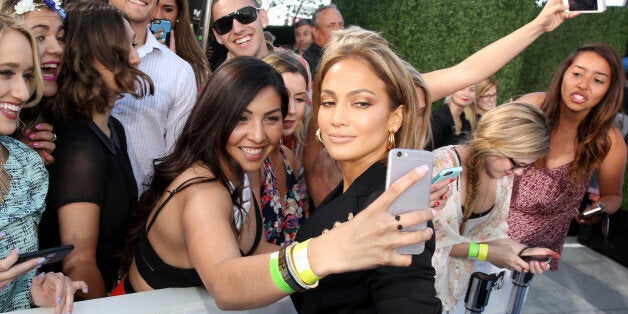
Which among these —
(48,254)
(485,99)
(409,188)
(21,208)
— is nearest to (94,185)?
(21,208)

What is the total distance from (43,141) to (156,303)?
79 cm

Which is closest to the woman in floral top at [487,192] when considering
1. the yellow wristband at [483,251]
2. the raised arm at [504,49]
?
the yellow wristband at [483,251]

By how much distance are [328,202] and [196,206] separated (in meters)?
0.41

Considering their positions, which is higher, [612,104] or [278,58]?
[278,58]

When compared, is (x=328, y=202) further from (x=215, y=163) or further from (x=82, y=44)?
(x=82, y=44)

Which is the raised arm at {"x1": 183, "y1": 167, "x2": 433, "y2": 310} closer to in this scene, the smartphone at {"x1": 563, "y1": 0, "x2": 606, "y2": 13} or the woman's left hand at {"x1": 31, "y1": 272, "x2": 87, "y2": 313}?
the woman's left hand at {"x1": 31, "y1": 272, "x2": 87, "y2": 313}

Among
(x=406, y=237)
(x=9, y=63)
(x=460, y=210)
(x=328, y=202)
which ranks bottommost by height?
(x=460, y=210)

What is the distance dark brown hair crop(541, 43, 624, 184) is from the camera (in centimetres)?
345

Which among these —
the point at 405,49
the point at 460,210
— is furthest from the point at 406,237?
the point at 405,49

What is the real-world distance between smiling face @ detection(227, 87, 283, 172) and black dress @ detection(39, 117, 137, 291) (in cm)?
49

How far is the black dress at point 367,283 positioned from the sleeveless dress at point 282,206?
0.81m

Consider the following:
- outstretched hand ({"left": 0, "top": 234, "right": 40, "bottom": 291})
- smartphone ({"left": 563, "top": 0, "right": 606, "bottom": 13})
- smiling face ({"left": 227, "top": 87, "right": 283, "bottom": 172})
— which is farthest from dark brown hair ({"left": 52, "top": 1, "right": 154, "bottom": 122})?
smartphone ({"left": 563, "top": 0, "right": 606, "bottom": 13})

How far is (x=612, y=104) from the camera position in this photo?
348 cm

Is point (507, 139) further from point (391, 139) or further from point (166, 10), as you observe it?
point (166, 10)
